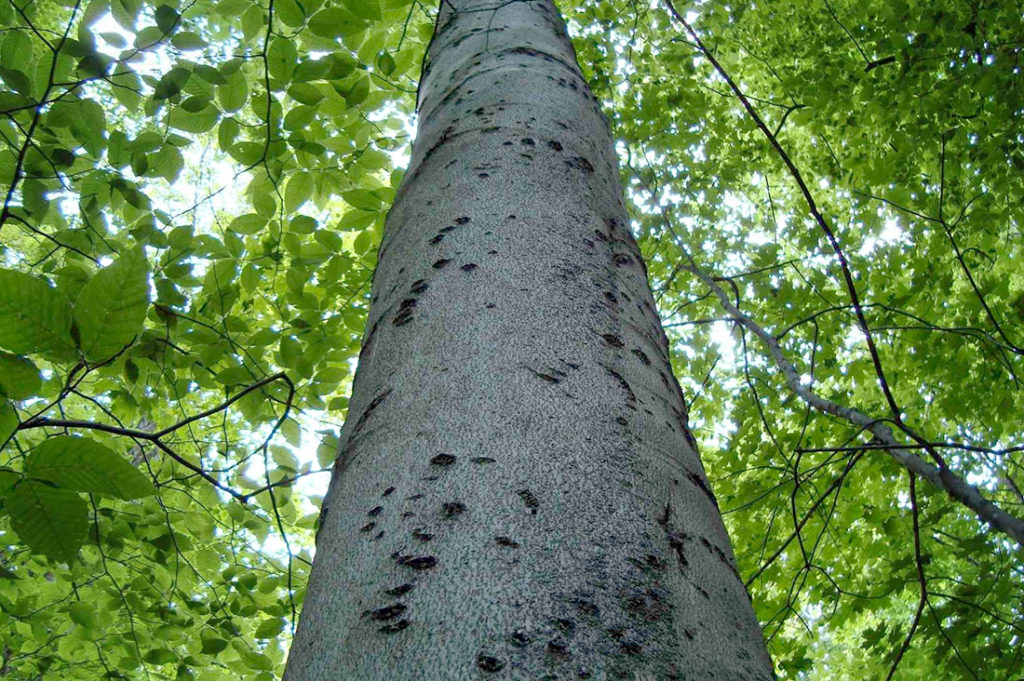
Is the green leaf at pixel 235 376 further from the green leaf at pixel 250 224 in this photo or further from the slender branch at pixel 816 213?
the slender branch at pixel 816 213

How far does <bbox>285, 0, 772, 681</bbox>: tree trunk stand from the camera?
51 cm

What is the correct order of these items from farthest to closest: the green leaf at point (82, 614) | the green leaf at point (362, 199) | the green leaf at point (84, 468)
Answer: the green leaf at point (82, 614) → the green leaf at point (362, 199) → the green leaf at point (84, 468)

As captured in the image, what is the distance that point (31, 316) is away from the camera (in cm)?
78

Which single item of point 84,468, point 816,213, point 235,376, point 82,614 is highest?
point 235,376

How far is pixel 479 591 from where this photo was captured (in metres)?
0.52

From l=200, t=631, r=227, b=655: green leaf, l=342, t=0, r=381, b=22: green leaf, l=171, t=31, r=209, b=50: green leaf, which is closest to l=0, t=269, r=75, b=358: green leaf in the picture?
l=342, t=0, r=381, b=22: green leaf

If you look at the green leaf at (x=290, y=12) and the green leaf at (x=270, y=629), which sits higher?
the green leaf at (x=290, y=12)

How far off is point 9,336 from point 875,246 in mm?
5634

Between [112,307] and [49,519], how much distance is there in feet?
0.90

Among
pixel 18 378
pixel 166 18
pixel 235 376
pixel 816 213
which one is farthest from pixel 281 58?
pixel 816 213

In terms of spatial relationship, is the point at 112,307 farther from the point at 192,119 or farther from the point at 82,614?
the point at 82,614

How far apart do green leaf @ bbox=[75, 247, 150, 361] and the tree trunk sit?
0.30m

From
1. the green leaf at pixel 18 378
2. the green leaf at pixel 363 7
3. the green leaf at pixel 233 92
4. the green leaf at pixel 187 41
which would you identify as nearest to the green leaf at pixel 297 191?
the green leaf at pixel 233 92

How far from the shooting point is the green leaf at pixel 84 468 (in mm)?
769
